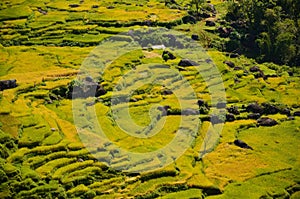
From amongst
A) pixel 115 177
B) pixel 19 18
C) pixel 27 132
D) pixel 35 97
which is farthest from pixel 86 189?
pixel 19 18

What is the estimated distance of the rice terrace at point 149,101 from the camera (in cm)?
4984

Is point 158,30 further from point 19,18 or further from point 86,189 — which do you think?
point 86,189

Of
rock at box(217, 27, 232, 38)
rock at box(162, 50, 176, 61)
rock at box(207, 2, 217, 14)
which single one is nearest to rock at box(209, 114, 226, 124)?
rock at box(162, 50, 176, 61)

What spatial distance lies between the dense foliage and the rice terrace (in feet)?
0.72

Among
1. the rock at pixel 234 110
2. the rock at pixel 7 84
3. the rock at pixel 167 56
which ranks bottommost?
the rock at pixel 234 110

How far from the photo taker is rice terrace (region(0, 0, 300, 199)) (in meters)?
49.8

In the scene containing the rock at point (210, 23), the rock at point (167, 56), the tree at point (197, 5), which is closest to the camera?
the rock at point (167, 56)

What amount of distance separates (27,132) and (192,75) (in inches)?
1214

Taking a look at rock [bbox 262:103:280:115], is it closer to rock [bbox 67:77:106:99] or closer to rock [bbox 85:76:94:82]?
rock [bbox 67:77:106:99]

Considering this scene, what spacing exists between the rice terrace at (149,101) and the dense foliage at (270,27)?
22 centimetres

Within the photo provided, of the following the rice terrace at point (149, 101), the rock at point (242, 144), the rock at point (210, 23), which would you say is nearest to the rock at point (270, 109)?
the rice terrace at point (149, 101)

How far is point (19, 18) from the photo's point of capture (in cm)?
9281

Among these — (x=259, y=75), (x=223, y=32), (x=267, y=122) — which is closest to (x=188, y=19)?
(x=223, y=32)

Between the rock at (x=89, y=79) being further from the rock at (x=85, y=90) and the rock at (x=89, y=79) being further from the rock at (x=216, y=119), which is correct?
the rock at (x=216, y=119)
